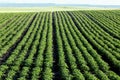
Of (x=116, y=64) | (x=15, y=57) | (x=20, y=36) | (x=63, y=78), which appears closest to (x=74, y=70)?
(x=63, y=78)

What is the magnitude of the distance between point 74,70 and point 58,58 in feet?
14.4

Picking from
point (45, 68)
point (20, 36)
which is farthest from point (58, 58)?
point (20, 36)

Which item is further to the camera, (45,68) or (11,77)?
(45,68)

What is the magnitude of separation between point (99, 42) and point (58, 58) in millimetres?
7821

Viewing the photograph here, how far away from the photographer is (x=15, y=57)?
24031mm

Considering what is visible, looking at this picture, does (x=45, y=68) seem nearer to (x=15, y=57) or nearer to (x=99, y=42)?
(x=15, y=57)

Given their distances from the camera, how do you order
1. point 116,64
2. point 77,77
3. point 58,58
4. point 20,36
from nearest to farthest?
point 77,77
point 116,64
point 58,58
point 20,36

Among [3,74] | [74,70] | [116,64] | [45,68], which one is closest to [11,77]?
[3,74]

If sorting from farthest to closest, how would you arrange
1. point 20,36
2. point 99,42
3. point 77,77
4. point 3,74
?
1. point 20,36
2. point 99,42
3. point 3,74
4. point 77,77

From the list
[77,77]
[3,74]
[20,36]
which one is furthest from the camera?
[20,36]

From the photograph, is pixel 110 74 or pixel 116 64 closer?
pixel 110 74

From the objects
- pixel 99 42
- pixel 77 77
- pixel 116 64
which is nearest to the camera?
pixel 77 77

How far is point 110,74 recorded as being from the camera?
1864 centimetres

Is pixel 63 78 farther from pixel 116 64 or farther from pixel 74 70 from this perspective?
pixel 116 64
